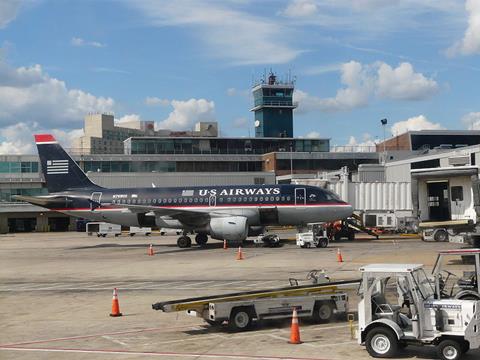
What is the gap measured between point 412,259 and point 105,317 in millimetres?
19857

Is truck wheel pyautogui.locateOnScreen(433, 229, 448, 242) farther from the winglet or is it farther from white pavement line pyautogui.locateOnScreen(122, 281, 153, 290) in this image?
the winglet

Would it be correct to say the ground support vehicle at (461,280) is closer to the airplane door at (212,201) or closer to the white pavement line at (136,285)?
the white pavement line at (136,285)

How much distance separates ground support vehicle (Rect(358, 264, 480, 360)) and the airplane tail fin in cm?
4404

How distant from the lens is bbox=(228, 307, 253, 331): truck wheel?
17062 millimetres

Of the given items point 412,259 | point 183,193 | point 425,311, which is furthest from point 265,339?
point 183,193

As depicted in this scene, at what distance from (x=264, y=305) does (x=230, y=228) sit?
29.3m

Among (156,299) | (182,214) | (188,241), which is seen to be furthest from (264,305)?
(188,241)

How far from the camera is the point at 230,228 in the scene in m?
46.6

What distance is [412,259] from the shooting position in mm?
33969

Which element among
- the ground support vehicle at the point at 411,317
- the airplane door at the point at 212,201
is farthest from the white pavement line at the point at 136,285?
the airplane door at the point at 212,201

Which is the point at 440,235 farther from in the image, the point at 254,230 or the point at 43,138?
the point at 43,138

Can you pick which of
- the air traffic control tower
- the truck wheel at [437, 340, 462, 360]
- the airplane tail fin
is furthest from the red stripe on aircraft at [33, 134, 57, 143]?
the air traffic control tower

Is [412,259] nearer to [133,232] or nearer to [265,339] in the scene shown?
[265,339]

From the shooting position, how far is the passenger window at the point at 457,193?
3212 cm
